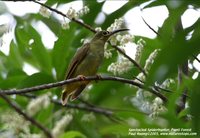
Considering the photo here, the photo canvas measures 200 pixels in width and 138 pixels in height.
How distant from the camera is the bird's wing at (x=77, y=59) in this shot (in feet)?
18.8

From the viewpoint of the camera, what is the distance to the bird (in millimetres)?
5719

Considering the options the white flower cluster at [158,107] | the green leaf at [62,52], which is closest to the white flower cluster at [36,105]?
the white flower cluster at [158,107]

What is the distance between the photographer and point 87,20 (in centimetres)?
522

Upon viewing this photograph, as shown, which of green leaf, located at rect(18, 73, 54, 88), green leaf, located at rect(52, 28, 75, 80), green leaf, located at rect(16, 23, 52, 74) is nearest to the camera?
green leaf, located at rect(18, 73, 54, 88)

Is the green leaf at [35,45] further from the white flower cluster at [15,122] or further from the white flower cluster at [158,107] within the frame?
Result: the white flower cluster at [15,122]

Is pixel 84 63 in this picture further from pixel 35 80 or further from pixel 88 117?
pixel 35 80

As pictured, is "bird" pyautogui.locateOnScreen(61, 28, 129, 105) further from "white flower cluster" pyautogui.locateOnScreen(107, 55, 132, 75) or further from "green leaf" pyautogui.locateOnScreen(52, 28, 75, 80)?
"white flower cluster" pyautogui.locateOnScreen(107, 55, 132, 75)

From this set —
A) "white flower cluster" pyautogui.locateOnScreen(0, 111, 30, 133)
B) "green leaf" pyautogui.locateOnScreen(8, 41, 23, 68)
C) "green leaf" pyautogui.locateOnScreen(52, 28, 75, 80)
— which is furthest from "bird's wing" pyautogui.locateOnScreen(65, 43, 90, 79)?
"white flower cluster" pyautogui.locateOnScreen(0, 111, 30, 133)

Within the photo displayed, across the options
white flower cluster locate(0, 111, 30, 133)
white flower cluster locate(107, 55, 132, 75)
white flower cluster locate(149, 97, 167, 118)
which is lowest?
white flower cluster locate(0, 111, 30, 133)

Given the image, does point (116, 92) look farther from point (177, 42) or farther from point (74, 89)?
point (177, 42)

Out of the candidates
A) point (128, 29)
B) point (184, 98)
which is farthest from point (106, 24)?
point (184, 98)

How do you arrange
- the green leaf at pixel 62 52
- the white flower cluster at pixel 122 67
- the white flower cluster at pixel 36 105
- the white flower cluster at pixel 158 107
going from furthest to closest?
1. the green leaf at pixel 62 52
2. the white flower cluster at pixel 122 67
3. the white flower cluster at pixel 158 107
4. the white flower cluster at pixel 36 105

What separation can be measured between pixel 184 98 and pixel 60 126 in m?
2.37

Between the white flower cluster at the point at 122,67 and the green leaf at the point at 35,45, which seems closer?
the white flower cluster at the point at 122,67
